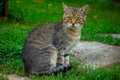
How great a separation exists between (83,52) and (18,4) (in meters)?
7.60

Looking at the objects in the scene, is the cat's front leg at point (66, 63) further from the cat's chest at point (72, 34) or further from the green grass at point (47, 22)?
the cat's chest at point (72, 34)

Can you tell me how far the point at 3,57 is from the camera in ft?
31.3

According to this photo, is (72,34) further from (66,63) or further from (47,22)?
Result: (47,22)

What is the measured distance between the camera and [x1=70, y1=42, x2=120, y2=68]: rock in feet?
31.0

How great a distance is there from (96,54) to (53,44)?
1746 millimetres

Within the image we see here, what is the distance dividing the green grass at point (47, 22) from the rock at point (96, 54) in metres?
0.53

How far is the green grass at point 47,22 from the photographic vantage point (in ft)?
27.0

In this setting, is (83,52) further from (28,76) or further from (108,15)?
(108,15)

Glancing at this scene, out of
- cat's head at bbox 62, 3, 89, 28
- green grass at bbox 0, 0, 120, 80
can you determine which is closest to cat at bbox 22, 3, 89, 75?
cat's head at bbox 62, 3, 89, 28

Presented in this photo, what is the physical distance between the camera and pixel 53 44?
855 cm

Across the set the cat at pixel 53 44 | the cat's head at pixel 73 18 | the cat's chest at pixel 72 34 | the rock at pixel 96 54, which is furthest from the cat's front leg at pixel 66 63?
the cat's head at pixel 73 18

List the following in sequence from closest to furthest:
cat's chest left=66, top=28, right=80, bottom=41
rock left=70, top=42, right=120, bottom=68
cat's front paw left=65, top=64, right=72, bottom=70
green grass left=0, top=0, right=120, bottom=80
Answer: green grass left=0, top=0, right=120, bottom=80 → cat's front paw left=65, top=64, right=72, bottom=70 → cat's chest left=66, top=28, right=80, bottom=41 → rock left=70, top=42, right=120, bottom=68

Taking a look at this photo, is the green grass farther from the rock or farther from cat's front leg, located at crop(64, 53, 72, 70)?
the rock

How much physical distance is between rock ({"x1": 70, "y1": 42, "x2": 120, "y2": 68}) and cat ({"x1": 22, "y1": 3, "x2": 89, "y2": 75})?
819 millimetres
